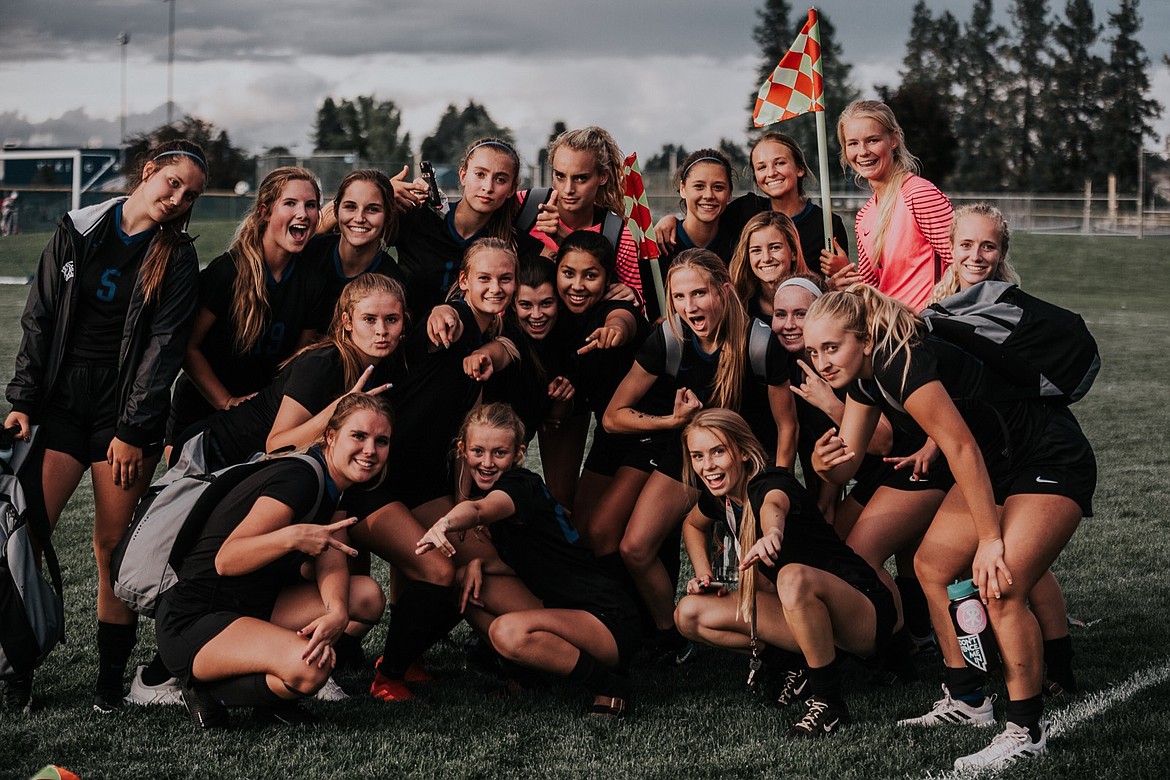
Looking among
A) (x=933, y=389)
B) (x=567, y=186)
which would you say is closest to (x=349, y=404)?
(x=567, y=186)

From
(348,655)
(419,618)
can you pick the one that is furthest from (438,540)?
(348,655)

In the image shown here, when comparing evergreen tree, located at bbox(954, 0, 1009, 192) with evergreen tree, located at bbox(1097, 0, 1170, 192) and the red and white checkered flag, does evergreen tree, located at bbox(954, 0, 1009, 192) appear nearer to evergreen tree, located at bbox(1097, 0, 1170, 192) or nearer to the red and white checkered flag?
evergreen tree, located at bbox(1097, 0, 1170, 192)

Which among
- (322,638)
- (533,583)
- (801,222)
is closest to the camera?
(322,638)

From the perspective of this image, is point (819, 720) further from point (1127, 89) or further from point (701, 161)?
point (1127, 89)

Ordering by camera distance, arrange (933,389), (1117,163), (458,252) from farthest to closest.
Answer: (1117,163)
(458,252)
(933,389)

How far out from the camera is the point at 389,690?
13.4 feet

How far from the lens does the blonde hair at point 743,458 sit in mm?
3928

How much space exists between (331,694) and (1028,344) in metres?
2.57

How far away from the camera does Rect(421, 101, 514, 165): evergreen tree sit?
7694 cm

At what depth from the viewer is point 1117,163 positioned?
5728cm

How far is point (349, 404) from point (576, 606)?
1047mm

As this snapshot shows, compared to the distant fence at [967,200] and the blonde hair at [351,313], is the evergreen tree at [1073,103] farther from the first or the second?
the blonde hair at [351,313]

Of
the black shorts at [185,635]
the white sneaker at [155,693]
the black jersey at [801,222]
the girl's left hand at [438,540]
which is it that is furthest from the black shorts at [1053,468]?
the white sneaker at [155,693]

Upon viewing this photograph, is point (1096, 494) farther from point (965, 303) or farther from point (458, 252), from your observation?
point (458, 252)
